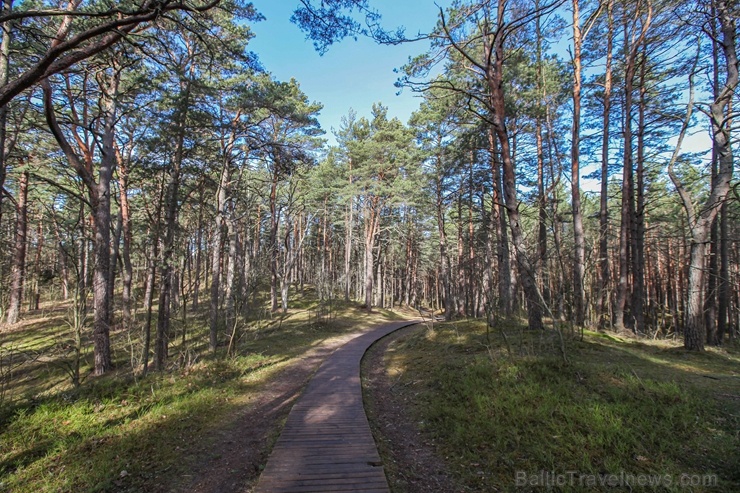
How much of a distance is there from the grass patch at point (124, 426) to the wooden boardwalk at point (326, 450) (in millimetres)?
1516

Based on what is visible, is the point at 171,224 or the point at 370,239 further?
the point at 370,239

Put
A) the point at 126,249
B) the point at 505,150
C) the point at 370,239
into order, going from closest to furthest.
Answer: the point at 505,150, the point at 126,249, the point at 370,239

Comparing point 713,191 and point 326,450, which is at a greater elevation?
point 713,191

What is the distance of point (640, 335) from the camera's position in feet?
36.1

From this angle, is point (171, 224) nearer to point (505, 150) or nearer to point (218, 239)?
point (218, 239)

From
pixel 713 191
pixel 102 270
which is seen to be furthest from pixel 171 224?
pixel 713 191

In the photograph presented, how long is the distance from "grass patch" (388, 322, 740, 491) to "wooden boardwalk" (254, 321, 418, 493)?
3.93ft

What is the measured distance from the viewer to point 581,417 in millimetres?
4250

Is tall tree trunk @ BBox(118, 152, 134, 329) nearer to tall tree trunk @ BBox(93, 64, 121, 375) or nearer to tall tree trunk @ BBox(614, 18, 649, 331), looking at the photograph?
tall tree trunk @ BBox(93, 64, 121, 375)

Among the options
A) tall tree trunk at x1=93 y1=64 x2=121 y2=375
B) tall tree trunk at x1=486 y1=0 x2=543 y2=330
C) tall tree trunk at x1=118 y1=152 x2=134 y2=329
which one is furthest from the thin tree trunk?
tall tree trunk at x1=486 y1=0 x2=543 y2=330

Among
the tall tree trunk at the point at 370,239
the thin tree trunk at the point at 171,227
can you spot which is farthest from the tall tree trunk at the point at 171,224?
the tall tree trunk at the point at 370,239

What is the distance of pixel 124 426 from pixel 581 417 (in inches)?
305

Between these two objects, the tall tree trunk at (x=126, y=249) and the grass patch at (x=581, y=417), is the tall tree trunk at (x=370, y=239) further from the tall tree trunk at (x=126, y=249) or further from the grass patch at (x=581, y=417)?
the grass patch at (x=581, y=417)

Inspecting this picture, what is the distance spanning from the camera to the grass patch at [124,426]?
4.14 meters
